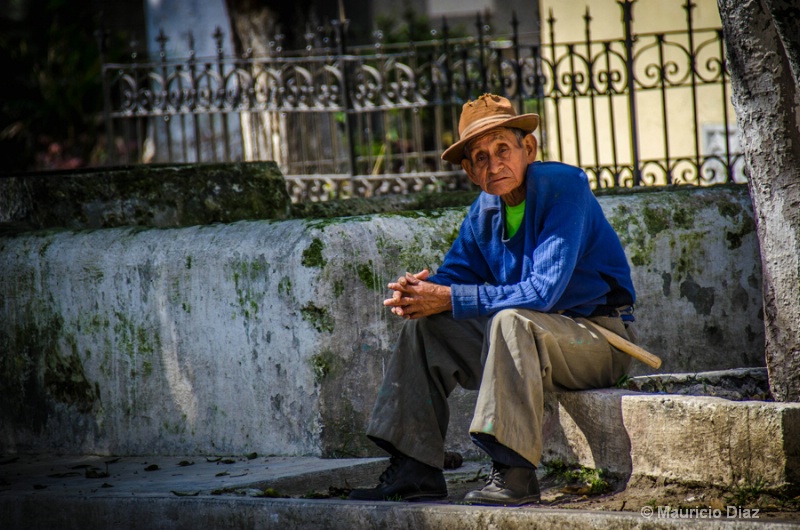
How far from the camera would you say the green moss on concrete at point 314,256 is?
449cm

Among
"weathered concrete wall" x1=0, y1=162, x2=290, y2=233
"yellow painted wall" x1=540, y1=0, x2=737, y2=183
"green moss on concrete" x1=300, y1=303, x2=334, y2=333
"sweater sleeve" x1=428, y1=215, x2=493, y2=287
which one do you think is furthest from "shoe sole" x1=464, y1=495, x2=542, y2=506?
"yellow painted wall" x1=540, y1=0, x2=737, y2=183

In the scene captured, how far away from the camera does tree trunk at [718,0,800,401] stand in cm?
371

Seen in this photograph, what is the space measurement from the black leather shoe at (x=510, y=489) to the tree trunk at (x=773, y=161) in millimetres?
952

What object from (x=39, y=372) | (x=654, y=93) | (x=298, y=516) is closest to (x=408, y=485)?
(x=298, y=516)

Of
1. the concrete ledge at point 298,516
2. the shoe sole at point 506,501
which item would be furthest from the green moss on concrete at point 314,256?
the shoe sole at point 506,501

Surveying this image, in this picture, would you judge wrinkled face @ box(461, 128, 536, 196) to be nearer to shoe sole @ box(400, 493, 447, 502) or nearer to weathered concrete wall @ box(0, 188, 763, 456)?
weathered concrete wall @ box(0, 188, 763, 456)

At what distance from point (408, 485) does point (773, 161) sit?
5.59 ft

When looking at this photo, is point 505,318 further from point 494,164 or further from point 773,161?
point 773,161

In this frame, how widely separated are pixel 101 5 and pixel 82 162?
3980 mm

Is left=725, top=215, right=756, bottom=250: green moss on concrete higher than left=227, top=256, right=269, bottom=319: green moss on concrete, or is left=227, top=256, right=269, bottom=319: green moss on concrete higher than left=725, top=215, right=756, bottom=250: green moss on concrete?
left=725, top=215, right=756, bottom=250: green moss on concrete

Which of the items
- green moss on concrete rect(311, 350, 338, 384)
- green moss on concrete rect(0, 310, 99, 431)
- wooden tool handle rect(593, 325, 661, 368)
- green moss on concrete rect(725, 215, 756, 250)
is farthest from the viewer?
green moss on concrete rect(725, 215, 756, 250)

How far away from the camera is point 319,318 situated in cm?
449

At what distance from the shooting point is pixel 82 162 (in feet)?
58.8

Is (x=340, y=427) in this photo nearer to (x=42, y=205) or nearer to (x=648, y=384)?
(x=648, y=384)
